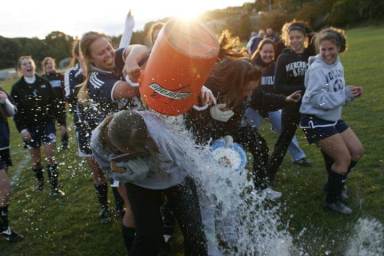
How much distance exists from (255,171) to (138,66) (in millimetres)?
2327

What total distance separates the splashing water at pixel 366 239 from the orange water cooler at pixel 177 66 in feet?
6.56

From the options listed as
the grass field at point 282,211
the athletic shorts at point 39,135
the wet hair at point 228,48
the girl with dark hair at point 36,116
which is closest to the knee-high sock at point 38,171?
the girl with dark hair at point 36,116

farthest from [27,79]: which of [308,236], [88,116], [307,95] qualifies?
[308,236]

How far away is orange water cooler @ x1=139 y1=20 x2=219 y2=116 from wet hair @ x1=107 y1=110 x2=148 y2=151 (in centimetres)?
24

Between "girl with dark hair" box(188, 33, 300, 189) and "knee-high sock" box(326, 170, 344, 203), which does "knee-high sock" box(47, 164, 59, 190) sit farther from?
"knee-high sock" box(326, 170, 344, 203)

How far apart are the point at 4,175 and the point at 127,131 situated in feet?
8.49

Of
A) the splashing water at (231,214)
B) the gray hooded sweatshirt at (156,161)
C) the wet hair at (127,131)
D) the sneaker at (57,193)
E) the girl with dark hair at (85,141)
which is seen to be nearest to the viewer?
the wet hair at (127,131)

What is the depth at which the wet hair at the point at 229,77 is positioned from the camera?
3.53 m

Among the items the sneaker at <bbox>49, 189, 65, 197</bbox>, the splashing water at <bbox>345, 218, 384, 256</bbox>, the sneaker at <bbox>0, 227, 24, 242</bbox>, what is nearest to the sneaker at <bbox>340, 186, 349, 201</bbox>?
the splashing water at <bbox>345, 218, 384, 256</bbox>

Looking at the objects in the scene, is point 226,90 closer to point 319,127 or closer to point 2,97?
point 319,127

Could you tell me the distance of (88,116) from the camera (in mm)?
4262

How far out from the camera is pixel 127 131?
8.82 ft

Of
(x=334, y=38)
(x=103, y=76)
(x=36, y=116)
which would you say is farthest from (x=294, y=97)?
(x=36, y=116)

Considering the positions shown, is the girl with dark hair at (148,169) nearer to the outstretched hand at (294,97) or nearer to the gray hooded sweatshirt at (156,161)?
the gray hooded sweatshirt at (156,161)
